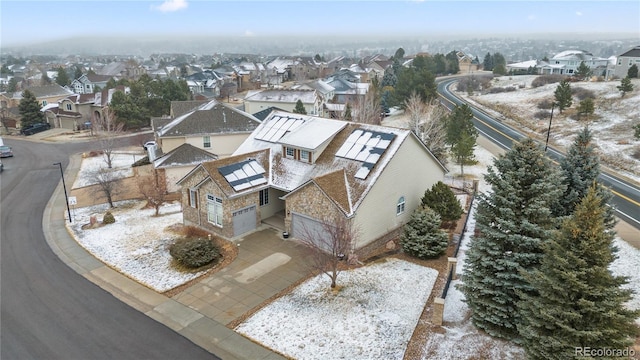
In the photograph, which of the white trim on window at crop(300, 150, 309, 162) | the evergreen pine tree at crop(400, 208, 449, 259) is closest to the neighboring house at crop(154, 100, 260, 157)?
the white trim on window at crop(300, 150, 309, 162)

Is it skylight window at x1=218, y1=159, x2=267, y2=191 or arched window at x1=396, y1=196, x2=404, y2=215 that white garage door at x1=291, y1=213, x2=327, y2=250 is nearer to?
skylight window at x1=218, y1=159, x2=267, y2=191

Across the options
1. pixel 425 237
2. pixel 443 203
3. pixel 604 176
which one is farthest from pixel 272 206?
pixel 604 176

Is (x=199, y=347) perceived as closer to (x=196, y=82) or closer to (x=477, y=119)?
(x=477, y=119)

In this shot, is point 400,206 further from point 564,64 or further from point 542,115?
point 564,64

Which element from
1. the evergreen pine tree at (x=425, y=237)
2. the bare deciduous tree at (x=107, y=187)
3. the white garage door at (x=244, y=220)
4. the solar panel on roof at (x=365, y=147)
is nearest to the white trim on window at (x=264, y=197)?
the white garage door at (x=244, y=220)

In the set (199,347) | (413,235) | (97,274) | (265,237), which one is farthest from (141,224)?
(413,235)

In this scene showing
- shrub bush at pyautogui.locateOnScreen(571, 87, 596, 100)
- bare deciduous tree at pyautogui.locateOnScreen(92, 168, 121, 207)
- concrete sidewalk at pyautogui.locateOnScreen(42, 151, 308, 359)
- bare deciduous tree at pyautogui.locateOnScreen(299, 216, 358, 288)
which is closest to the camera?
concrete sidewalk at pyautogui.locateOnScreen(42, 151, 308, 359)
